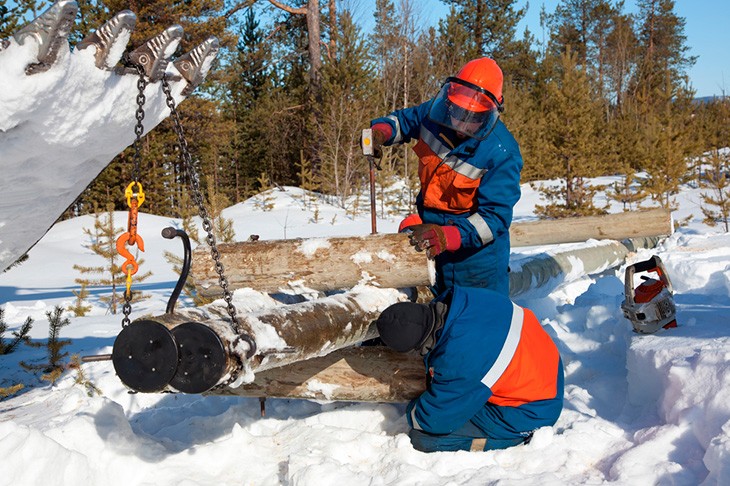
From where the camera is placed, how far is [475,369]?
2953 mm

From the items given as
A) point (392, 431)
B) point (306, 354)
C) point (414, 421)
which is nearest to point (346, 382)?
point (392, 431)

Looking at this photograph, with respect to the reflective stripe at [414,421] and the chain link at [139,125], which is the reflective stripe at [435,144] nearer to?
the reflective stripe at [414,421]

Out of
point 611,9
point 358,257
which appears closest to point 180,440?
point 358,257

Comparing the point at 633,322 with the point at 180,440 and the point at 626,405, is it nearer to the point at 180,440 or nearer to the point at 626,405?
the point at 626,405

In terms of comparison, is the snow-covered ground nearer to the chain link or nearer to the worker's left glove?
the worker's left glove

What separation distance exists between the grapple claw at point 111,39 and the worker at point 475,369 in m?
1.70

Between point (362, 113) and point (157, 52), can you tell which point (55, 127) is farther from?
point (362, 113)

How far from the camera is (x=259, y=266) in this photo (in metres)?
3.83

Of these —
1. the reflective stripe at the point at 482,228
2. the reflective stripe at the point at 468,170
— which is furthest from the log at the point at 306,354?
the reflective stripe at the point at 468,170

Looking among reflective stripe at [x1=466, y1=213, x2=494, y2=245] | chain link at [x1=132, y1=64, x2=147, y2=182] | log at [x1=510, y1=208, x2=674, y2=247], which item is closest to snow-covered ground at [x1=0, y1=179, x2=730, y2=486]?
reflective stripe at [x1=466, y1=213, x2=494, y2=245]

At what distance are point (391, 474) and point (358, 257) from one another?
1.34 m

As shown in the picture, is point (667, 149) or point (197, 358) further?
point (667, 149)

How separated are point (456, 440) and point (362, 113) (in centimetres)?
1496

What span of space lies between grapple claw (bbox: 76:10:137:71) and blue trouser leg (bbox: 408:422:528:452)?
2272mm
